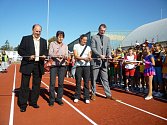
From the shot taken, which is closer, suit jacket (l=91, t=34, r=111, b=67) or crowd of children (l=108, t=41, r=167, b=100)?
suit jacket (l=91, t=34, r=111, b=67)

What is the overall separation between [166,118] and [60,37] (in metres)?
3.96

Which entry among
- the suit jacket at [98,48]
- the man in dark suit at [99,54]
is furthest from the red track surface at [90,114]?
the suit jacket at [98,48]

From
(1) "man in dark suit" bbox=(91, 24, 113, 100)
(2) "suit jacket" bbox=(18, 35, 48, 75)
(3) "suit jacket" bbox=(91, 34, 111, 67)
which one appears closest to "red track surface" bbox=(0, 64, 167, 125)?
(1) "man in dark suit" bbox=(91, 24, 113, 100)

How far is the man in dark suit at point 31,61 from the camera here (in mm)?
6602

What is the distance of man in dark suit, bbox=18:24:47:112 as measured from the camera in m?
6.60

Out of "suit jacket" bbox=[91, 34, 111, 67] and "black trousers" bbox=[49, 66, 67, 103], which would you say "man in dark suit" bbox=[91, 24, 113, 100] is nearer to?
"suit jacket" bbox=[91, 34, 111, 67]

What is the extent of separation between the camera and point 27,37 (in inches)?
263

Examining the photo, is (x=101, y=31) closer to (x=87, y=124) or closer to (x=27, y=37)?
(x=27, y=37)

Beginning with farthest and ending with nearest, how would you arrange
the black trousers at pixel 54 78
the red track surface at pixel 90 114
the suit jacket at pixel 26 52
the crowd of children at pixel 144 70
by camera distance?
the crowd of children at pixel 144 70
the black trousers at pixel 54 78
the suit jacket at pixel 26 52
the red track surface at pixel 90 114

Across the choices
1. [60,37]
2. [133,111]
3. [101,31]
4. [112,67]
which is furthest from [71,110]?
[112,67]

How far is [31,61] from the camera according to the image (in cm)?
680

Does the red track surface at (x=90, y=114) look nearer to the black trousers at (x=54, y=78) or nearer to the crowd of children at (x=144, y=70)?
the black trousers at (x=54, y=78)

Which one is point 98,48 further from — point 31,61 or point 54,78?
point 31,61

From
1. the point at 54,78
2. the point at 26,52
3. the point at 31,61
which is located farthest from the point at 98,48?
the point at 26,52
